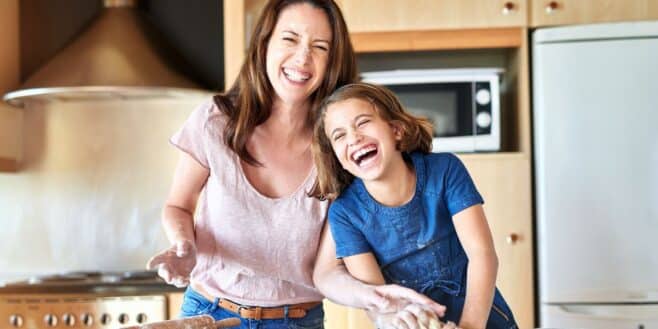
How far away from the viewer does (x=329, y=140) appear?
1.39m

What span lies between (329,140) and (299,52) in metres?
0.16

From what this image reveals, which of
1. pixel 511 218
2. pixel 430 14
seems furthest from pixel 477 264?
pixel 430 14

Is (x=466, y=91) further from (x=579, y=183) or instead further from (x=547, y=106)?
(x=579, y=183)

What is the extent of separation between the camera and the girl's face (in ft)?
4.32

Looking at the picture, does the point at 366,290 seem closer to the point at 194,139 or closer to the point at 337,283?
the point at 337,283

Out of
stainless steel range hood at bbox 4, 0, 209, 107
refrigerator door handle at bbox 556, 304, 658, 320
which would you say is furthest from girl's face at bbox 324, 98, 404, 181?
stainless steel range hood at bbox 4, 0, 209, 107

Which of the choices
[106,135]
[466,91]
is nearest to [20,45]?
[106,135]

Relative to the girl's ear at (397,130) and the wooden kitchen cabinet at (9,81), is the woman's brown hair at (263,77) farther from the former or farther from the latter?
the wooden kitchen cabinet at (9,81)

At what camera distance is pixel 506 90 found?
9.45 ft

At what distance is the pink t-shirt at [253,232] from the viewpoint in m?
1.46

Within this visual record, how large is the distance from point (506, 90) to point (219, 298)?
1.70 metres

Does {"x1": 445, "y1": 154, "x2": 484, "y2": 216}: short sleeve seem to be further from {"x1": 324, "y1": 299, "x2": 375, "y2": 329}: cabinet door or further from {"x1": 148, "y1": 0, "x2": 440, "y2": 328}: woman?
{"x1": 324, "y1": 299, "x2": 375, "y2": 329}: cabinet door

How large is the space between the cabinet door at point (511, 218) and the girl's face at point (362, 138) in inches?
49.2

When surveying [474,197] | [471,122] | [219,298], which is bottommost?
[219,298]
